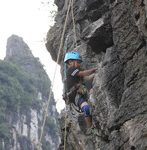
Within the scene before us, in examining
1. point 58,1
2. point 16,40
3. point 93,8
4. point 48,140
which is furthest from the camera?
point 16,40

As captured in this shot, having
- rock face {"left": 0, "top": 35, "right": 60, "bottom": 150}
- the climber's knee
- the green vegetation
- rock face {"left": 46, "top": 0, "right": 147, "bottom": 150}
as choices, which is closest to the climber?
the climber's knee

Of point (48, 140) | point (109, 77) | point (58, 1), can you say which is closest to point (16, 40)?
point (48, 140)

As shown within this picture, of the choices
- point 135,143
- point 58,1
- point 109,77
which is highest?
point 58,1

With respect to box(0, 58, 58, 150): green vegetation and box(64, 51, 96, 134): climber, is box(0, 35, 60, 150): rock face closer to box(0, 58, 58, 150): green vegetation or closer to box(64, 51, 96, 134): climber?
box(0, 58, 58, 150): green vegetation

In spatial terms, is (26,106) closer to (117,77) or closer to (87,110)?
(87,110)

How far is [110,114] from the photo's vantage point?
7.07m

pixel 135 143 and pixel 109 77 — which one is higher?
pixel 109 77

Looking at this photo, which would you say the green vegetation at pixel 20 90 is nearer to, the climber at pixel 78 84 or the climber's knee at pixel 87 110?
the climber at pixel 78 84

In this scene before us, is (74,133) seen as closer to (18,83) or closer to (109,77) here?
(109,77)

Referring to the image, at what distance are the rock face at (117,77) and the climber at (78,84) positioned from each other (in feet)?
1.26

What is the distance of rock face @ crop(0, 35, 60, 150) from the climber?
51959 mm

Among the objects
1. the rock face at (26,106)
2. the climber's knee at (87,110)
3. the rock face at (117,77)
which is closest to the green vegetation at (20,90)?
the rock face at (26,106)

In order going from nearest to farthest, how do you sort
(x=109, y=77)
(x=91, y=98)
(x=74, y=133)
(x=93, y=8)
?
1. (x=109, y=77)
2. (x=91, y=98)
3. (x=74, y=133)
4. (x=93, y=8)

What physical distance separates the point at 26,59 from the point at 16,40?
172 inches
